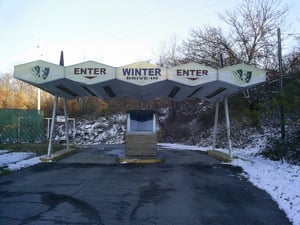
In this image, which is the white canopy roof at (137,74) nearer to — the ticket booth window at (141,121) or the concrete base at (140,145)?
the ticket booth window at (141,121)

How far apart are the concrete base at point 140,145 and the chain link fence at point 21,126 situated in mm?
19056

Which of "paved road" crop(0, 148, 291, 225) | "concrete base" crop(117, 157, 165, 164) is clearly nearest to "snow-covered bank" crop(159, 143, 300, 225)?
"paved road" crop(0, 148, 291, 225)

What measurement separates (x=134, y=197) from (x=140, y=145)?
7458 millimetres

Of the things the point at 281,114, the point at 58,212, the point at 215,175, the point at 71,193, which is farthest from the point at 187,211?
the point at 281,114

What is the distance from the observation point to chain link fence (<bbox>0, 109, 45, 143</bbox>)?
31828mm

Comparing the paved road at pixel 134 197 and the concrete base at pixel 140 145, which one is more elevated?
the concrete base at pixel 140 145

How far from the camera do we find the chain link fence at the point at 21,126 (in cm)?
3183

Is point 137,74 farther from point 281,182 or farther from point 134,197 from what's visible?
point 281,182

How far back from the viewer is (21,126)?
3294 cm

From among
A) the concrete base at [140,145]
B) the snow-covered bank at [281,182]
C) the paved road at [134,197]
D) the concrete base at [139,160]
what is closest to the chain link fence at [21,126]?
the concrete base at [140,145]

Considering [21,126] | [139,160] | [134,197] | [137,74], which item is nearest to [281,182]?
[134,197]

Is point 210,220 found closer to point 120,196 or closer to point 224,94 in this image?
point 120,196

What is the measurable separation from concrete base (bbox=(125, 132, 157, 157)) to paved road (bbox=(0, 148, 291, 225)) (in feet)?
8.83

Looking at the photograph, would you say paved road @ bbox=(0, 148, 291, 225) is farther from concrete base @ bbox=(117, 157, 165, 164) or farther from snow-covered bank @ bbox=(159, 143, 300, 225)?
concrete base @ bbox=(117, 157, 165, 164)
